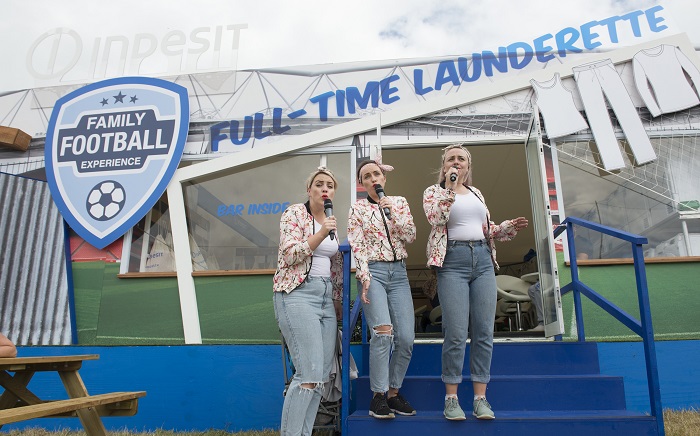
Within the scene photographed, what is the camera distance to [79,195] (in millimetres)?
5113

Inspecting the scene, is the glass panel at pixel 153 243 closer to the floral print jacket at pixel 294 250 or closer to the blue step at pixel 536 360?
the floral print jacket at pixel 294 250

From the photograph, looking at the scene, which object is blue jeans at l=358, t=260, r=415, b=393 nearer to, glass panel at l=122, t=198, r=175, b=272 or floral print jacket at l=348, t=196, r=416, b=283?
floral print jacket at l=348, t=196, r=416, b=283

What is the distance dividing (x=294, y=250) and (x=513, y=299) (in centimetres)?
320

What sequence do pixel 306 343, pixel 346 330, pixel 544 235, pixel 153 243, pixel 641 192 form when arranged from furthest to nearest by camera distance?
1. pixel 153 243
2. pixel 641 192
3. pixel 544 235
4. pixel 346 330
5. pixel 306 343

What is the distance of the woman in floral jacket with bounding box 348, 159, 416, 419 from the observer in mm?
2779

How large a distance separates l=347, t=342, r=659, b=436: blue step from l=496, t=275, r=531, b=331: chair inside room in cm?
169

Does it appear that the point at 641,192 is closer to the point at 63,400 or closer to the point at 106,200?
the point at 63,400

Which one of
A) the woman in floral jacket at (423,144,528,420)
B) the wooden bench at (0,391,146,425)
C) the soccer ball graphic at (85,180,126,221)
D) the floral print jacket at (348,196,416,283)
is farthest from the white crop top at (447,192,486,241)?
the soccer ball graphic at (85,180,126,221)

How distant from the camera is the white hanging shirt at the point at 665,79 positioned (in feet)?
15.9

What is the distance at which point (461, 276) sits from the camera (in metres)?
2.85

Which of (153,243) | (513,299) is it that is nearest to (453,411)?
(513,299)

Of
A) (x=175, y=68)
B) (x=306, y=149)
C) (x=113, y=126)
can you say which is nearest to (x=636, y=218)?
(x=306, y=149)

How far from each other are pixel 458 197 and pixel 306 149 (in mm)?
2451

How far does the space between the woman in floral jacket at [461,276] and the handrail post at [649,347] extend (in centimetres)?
67
